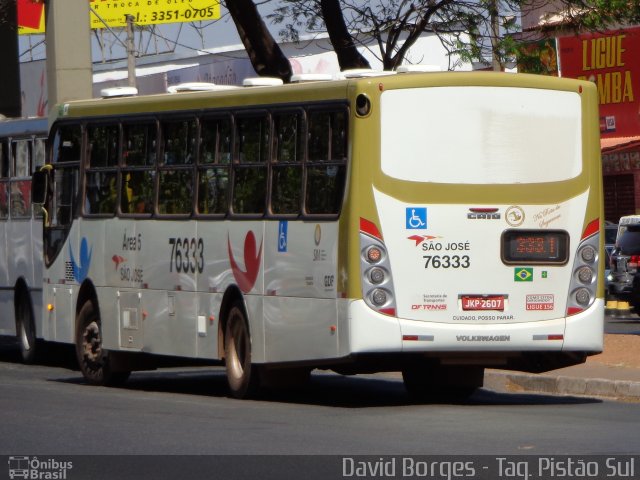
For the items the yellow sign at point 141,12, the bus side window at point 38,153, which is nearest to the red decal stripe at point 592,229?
the bus side window at point 38,153

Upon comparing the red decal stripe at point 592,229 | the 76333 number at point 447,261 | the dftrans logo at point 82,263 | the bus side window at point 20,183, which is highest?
the bus side window at point 20,183

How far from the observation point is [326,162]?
47.7 feet

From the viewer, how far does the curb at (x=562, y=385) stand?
1598 centimetres

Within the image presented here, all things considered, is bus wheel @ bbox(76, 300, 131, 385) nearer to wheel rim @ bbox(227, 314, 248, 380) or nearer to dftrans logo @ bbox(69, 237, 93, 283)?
dftrans logo @ bbox(69, 237, 93, 283)

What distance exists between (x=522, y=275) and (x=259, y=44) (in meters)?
8.39

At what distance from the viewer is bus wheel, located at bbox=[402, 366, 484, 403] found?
15.9 m

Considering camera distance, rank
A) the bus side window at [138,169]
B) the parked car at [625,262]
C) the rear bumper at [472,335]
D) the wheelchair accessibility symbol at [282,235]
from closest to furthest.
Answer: the rear bumper at [472,335] < the wheelchair accessibility symbol at [282,235] < the bus side window at [138,169] < the parked car at [625,262]

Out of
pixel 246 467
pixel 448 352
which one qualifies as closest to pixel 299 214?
pixel 448 352

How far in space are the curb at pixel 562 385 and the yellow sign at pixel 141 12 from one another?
34.1 meters

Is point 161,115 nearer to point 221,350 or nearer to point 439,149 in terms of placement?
point 221,350

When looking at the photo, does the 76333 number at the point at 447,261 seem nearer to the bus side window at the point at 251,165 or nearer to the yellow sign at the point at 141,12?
the bus side window at the point at 251,165

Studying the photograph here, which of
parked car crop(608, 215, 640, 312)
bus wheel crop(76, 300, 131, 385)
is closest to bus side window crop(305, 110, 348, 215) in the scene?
bus wheel crop(76, 300, 131, 385)

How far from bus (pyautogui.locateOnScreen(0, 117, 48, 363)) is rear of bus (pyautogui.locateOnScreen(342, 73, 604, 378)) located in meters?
8.27

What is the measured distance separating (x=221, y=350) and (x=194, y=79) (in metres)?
31.1
